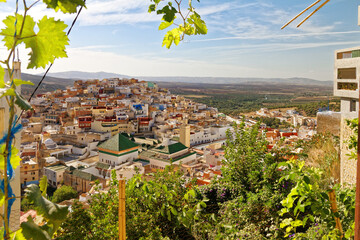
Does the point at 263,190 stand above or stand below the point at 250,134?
below

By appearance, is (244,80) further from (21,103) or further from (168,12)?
(21,103)

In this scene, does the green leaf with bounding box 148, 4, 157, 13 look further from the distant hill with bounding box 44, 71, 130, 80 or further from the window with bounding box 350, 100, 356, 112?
the distant hill with bounding box 44, 71, 130, 80

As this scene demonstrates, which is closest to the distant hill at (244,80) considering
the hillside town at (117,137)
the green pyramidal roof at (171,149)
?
the hillside town at (117,137)

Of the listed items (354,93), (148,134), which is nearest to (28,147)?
(148,134)

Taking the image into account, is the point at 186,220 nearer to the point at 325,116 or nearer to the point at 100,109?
the point at 325,116

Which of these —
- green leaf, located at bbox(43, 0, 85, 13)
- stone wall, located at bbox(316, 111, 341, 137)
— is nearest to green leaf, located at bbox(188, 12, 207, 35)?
green leaf, located at bbox(43, 0, 85, 13)

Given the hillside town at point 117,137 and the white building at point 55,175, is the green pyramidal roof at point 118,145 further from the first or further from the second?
the white building at point 55,175
